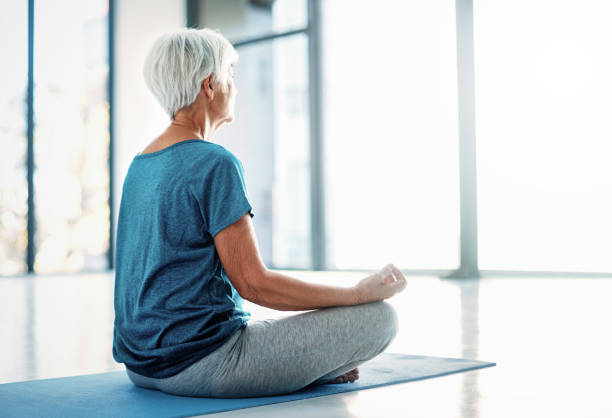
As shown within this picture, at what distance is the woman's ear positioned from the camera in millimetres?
1535

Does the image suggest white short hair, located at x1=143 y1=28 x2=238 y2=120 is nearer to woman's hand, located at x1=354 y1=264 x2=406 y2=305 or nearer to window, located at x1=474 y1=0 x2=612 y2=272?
woman's hand, located at x1=354 y1=264 x2=406 y2=305

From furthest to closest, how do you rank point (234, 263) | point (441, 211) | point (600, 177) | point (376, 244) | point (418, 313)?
point (376, 244), point (441, 211), point (600, 177), point (418, 313), point (234, 263)

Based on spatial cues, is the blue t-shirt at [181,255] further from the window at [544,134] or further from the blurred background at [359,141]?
the window at [544,134]

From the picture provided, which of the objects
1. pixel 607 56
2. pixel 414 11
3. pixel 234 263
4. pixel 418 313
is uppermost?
pixel 414 11

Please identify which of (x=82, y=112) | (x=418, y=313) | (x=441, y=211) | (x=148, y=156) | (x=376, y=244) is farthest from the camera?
(x=82, y=112)

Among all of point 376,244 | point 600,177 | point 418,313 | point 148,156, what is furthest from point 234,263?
point 376,244

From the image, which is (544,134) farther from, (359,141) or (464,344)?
(464,344)

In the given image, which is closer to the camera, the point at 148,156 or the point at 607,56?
the point at 148,156

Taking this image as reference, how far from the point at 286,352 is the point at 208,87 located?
1.78ft

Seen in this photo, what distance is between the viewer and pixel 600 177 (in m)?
5.32

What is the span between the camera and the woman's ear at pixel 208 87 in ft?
5.04

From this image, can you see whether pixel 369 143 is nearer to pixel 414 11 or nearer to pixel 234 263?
pixel 414 11

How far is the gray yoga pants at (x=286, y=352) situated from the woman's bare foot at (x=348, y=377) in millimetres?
158

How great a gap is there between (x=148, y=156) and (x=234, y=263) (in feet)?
0.97
